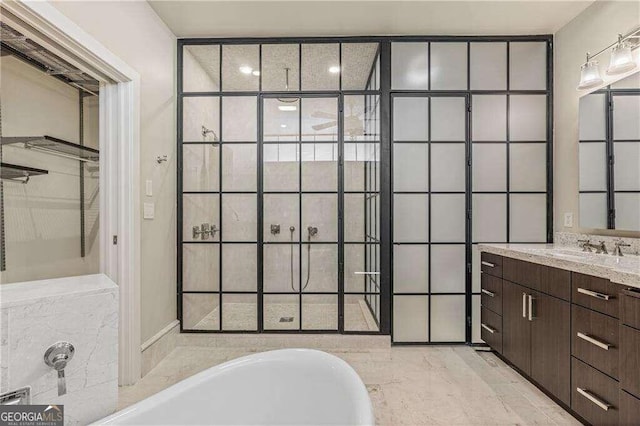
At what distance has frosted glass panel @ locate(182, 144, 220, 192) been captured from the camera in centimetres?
284

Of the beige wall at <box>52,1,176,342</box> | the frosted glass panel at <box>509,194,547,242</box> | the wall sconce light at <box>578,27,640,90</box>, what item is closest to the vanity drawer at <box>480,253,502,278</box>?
the frosted glass panel at <box>509,194,547,242</box>

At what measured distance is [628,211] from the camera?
2066mm

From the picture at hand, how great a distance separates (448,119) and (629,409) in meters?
2.27

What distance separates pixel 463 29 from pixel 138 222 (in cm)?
313

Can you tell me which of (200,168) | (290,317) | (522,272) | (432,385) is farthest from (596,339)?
(200,168)

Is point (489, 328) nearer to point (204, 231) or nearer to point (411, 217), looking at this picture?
point (411, 217)

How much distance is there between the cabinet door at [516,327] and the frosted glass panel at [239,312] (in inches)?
81.0

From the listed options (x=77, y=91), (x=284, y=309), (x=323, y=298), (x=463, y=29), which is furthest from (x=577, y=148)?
(x=77, y=91)

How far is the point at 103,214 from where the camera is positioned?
2.12 m

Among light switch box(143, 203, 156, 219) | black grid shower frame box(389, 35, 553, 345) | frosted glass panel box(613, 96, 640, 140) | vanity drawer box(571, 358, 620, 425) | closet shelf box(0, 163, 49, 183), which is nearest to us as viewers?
vanity drawer box(571, 358, 620, 425)

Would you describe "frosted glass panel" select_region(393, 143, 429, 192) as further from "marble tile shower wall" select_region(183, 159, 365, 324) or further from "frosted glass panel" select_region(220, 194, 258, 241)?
"frosted glass panel" select_region(220, 194, 258, 241)

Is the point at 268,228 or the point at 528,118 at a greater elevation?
the point at 528,118

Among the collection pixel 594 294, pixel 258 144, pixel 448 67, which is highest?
pixel 448 67

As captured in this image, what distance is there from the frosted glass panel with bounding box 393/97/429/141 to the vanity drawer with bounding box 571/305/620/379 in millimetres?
1753
